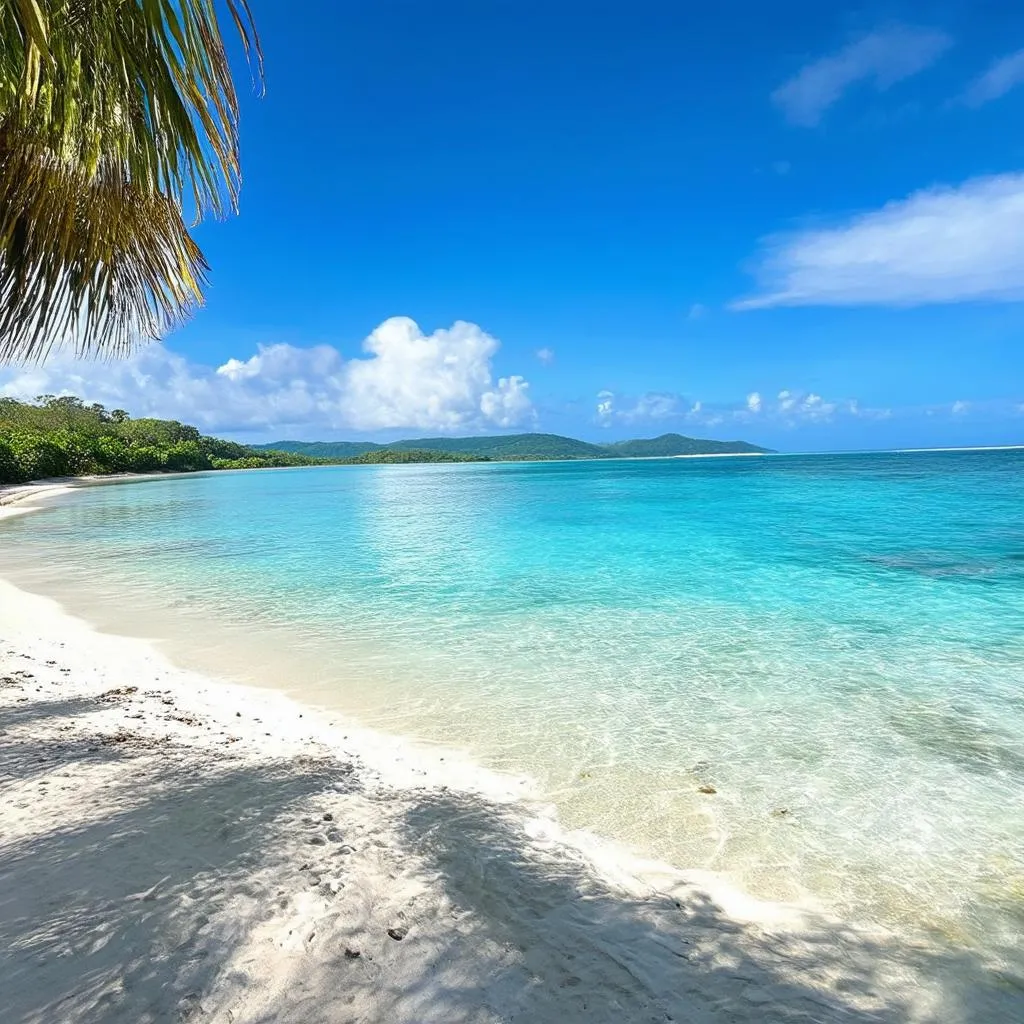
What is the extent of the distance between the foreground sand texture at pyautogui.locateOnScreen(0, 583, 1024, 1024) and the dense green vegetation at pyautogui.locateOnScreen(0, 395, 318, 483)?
203ft

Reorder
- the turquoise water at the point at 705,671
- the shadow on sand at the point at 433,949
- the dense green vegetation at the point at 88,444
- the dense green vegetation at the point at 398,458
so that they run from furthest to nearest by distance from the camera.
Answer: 1. the dense green vegetation at the point at 398,458
2. the dense green vegetation at the point at 88,444
3. the turquoise water at the point at 705,671
4. the shadow on sand at the point at 433,949

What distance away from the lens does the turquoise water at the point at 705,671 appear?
367 cm

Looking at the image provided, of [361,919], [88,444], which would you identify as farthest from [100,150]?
[88,444]

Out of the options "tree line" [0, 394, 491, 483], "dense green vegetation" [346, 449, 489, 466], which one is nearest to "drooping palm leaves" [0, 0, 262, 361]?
"tree line" [0, 394, 491, 483]

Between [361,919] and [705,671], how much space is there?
5.17 meters

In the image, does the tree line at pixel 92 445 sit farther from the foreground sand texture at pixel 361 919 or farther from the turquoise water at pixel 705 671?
the foreground sand texture at pixel 361 919

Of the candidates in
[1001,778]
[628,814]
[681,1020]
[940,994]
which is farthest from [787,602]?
[681,1020]

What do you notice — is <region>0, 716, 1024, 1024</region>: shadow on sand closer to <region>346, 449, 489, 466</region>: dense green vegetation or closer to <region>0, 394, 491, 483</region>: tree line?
<region>0, 394, 491, 483</region>: tree line

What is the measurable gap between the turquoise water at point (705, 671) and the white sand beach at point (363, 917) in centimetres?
54

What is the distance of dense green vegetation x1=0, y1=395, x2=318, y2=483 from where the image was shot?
55375mm

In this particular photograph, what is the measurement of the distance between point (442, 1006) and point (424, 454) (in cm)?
18242

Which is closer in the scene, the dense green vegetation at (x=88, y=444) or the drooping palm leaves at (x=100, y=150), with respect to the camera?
the drooping palm leaves at (x=100, y=150)

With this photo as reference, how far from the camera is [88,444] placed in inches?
2763

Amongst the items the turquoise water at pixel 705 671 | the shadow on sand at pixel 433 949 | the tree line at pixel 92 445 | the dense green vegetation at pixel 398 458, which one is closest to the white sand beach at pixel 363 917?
the shadow on sand at pixel 433 949
